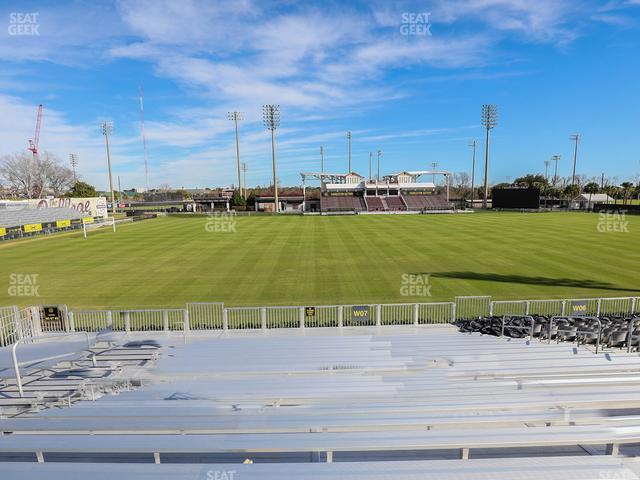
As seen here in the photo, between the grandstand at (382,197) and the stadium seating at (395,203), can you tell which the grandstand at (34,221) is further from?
the stadium seating at (395,203)

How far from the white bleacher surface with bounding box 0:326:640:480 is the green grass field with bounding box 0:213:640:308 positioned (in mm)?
10461

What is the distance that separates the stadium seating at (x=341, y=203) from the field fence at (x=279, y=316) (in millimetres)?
75397

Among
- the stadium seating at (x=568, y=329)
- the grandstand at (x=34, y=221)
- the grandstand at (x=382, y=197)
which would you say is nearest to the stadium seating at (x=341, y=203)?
the grandstand at (x=382, y=197)

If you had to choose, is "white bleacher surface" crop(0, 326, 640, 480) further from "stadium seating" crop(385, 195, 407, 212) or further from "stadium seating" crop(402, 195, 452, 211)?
"stadium seating" crop(402, 195, 452, 211)

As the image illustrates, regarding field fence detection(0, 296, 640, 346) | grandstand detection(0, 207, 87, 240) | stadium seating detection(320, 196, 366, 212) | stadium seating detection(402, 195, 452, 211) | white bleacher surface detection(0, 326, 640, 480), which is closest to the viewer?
white bleacher surface detection(0, 326, 640, 480)

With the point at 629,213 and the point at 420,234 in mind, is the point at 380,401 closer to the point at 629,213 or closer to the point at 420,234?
the point at 420,234

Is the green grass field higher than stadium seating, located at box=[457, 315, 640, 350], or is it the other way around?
stadium seating, located at box=[457, 315, 640, 350]

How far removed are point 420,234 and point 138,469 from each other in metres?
41.4

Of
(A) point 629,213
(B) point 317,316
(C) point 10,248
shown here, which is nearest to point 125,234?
(C) point 10,248

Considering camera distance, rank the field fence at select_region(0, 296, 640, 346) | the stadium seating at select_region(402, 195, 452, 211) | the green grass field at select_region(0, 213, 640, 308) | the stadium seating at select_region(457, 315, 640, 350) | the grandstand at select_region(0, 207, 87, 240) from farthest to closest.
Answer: the stadium seating at select_region(402, 195, 452, 211) < the grandstand at select_region(0, 207, 87, 240) < the green grass field at select_region(0, 213, 640, 308) < the field fence at select_region(0, 296, 640, 346) < the stadium seating at select_region(457, 315, 640, 350)

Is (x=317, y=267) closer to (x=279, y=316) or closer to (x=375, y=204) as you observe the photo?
(x=279, y=316)

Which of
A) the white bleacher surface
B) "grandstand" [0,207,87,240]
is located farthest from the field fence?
"grandstand" [0,207,87,240]

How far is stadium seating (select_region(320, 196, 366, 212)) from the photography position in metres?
92.6

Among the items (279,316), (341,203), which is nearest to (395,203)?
(341,203)
